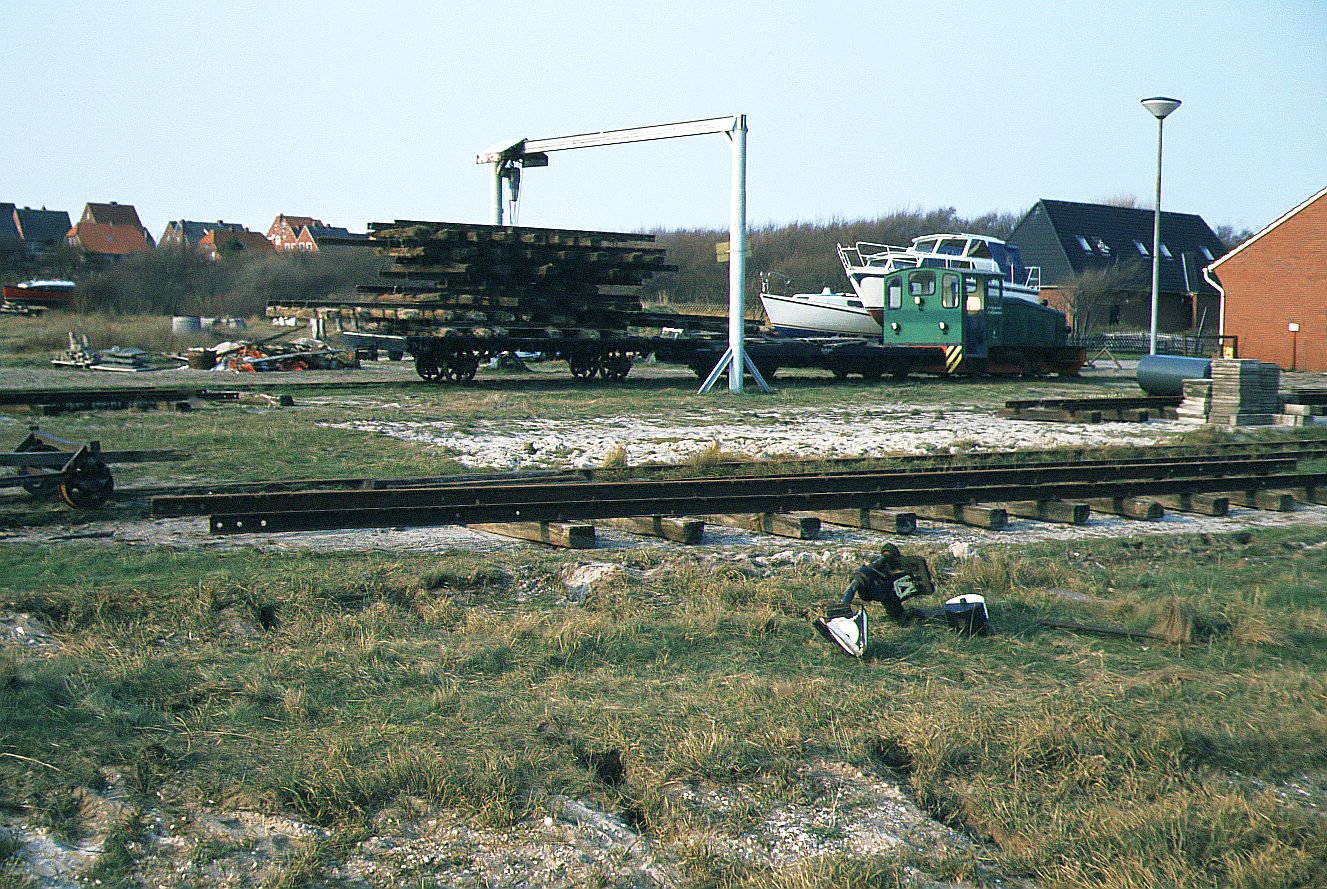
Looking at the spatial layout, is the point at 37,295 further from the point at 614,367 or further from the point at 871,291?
the point at 871,291

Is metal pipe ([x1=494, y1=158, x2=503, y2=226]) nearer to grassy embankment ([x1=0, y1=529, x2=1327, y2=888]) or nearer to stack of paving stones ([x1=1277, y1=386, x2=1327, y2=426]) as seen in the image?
stack of paving stones ([x1=1277, y1=386, x2=1327, y2=426])

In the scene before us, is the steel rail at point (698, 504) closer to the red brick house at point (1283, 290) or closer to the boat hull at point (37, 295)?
the red brick house at point (1283, 290)

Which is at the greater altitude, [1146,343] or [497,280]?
[497,280]

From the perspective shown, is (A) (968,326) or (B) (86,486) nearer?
(B) (86,486)

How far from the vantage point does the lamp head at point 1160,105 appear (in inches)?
948

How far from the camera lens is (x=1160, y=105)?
79.4 feet

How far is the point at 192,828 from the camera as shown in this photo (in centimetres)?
341

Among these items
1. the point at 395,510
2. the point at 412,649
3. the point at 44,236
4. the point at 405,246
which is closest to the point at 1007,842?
the point at 412,649

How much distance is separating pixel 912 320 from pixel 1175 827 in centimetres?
2447

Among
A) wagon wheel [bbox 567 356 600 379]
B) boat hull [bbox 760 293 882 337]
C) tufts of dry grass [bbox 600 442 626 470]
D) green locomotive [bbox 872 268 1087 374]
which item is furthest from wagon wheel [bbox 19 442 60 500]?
boat hull [bbox 760 293 882 337]

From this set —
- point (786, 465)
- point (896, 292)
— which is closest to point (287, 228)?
point (896, 292)

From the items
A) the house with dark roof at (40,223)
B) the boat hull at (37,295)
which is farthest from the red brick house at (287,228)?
the boat hull at (37,295)

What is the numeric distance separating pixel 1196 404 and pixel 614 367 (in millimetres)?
11662

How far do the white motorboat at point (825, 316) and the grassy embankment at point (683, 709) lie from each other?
23.9 meters
